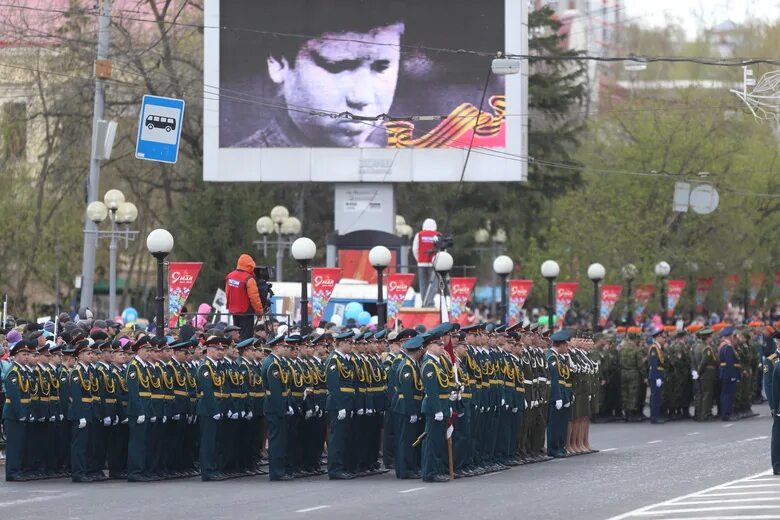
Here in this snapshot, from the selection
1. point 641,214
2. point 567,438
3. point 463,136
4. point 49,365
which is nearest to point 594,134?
point 641,214

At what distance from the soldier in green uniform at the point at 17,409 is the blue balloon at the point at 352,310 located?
15820 mm

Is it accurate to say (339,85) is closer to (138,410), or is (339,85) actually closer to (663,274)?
(663,274)

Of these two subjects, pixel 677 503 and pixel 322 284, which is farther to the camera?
pixel 322 284

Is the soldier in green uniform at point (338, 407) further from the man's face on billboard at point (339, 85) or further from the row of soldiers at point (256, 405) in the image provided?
the man's face on billboard at point (339, 85)

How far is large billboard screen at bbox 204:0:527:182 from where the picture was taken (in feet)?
146

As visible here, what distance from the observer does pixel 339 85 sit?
44.8 meters

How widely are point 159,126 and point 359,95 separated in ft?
45.1

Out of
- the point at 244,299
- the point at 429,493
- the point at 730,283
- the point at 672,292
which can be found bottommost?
the point at 429,493

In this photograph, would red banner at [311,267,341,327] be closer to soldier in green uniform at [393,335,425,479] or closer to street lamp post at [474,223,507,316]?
soldier in green uniform at [393,335,425,479]

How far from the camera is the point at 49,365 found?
2331 cm

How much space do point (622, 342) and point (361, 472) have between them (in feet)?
42.1

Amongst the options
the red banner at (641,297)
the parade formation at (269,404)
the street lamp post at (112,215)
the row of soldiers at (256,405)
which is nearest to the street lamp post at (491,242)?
the red banner at (641,297)

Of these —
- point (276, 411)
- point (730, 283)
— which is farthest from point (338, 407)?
point (730, 283)

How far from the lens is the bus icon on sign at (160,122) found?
31.3m
